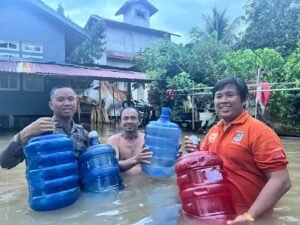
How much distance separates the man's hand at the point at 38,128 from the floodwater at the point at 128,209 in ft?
2.42

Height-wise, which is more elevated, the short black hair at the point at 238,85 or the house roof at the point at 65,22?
the house roof at the point at 65,22

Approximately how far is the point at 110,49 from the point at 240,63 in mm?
17885

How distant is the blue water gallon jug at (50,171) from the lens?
10.6 ft

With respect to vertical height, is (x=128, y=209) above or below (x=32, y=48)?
below

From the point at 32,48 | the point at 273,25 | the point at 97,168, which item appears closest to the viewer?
the point at 97,168

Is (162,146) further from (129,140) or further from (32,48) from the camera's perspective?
(32,48)

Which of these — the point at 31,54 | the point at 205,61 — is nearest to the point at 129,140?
the point at 205,61

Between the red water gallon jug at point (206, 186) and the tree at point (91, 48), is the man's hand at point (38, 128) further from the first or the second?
the tree at point (91, 48)

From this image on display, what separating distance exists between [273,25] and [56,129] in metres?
18.2

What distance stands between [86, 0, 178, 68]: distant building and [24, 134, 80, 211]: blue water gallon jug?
2297 cm

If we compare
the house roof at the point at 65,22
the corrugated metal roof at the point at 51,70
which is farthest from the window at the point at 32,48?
the corrugated metal roof at the point at 51,70

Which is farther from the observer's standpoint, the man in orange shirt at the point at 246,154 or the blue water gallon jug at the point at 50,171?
the blue water gallon jug at the point at 50,171

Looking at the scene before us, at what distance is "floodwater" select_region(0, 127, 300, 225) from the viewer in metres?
3.32

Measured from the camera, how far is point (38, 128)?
329 cm
